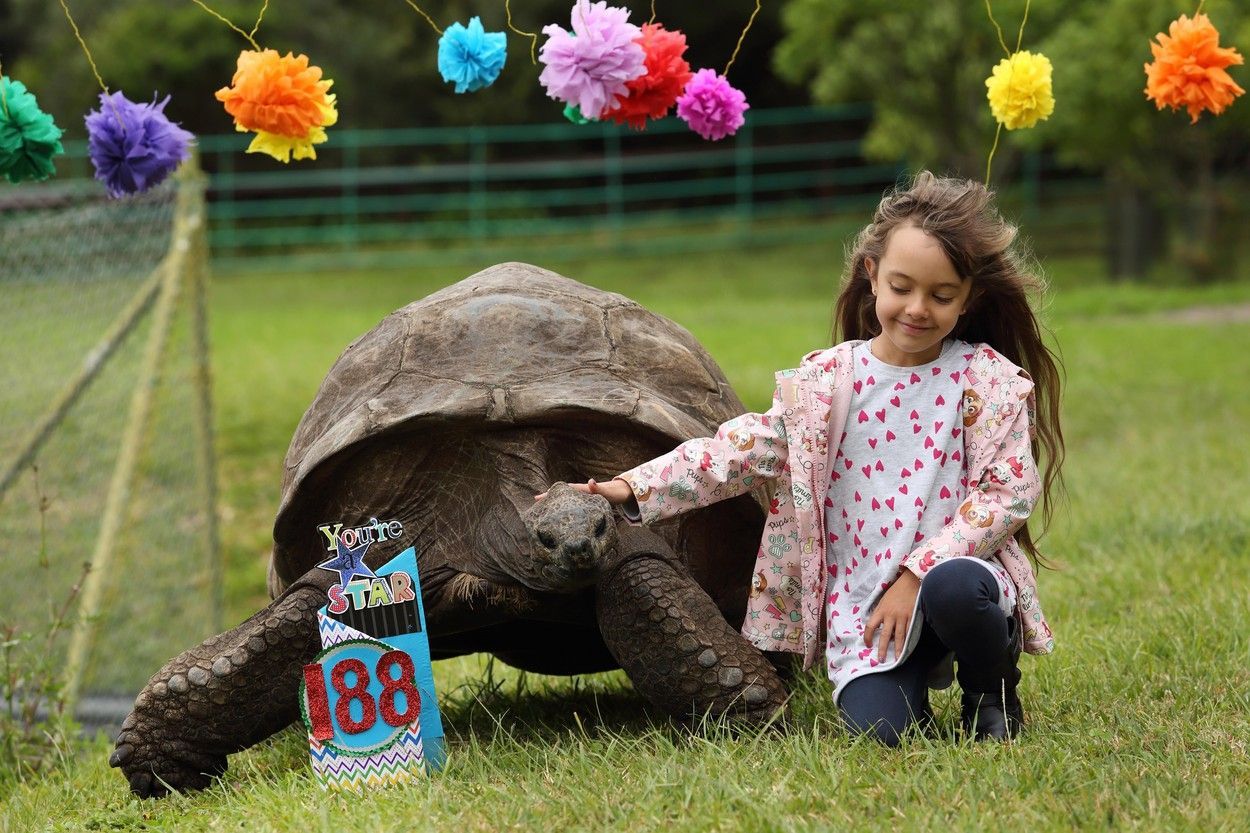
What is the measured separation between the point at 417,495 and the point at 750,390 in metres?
5.61

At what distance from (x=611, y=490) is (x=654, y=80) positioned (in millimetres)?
986

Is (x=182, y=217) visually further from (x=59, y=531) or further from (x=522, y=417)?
(x=522, y=417)

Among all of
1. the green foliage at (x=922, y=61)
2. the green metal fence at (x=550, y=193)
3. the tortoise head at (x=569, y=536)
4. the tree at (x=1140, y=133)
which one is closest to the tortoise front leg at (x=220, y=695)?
the tortoise head at (x=569, y=536)

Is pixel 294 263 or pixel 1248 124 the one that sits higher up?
pixel 1248 124

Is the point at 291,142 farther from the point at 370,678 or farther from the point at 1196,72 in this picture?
the point at 1196,72

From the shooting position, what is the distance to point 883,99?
17859 millimetres

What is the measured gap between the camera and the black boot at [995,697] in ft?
8.58

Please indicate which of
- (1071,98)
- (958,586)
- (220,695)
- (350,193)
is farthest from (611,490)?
(350,193)

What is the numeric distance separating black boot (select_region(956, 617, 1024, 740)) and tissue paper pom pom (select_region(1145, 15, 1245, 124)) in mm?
1193

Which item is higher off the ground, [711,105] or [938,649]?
[711,105]

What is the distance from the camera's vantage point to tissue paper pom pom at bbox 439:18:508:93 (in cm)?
315

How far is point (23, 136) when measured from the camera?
10.1 feet

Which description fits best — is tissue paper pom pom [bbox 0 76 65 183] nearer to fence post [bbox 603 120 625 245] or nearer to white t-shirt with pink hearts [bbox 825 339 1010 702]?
white t-shirt with pink hearts [bbox 825 339 1010 702]

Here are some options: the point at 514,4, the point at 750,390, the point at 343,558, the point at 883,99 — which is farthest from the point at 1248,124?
the point at 343,558
